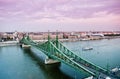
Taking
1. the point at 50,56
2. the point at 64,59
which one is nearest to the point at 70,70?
the point at 64,59

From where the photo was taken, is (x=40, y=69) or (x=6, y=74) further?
(x=40, y=69)

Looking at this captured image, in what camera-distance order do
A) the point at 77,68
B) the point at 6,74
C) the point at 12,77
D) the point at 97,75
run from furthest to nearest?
the point at 6,74, the point at 12,77, the point at 77,68, the point at 97,75

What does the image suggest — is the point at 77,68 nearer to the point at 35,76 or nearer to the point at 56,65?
the point at 35,76

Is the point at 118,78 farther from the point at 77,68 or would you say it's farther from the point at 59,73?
the point at 59,73

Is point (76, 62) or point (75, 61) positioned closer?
Result: point (76, 62)

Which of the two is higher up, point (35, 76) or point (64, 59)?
point (64, 59)

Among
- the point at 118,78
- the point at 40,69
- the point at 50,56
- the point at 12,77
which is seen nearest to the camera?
the point at 118,78

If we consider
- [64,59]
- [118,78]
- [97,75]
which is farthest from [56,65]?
[118,78]

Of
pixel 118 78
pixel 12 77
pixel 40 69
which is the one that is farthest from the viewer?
pixel 40 69

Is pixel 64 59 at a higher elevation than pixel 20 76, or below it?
higher
